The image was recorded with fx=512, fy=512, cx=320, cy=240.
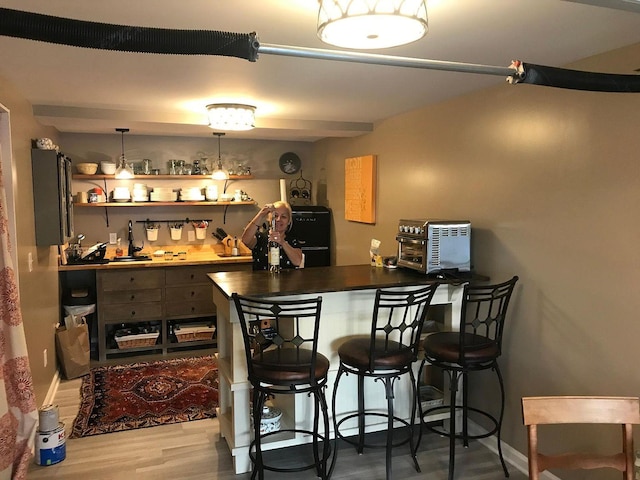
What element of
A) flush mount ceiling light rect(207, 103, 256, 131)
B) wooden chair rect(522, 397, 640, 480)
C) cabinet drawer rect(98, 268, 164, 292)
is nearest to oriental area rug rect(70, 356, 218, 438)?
cabinet drawer rect(98, 268, 164, 292)

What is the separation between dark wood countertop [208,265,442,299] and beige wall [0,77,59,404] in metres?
1.17

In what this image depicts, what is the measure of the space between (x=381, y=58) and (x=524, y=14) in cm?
81

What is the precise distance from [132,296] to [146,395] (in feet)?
3.98

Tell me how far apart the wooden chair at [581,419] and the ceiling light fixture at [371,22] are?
127cm

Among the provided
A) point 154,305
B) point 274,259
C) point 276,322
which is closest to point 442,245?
point 274,259

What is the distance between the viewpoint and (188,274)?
5.16 metres

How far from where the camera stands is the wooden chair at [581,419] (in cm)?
173

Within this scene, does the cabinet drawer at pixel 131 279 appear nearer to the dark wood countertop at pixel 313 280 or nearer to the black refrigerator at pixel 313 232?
the black refrigerator at pixel 313 232

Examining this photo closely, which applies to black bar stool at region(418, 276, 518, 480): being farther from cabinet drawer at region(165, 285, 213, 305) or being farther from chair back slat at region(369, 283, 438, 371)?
cabinet drawer at region(165, 285, 213, 305)

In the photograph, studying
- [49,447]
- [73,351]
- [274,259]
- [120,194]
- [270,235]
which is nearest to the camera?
[49,447]

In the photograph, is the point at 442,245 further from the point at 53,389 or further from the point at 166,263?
the point at 53,389

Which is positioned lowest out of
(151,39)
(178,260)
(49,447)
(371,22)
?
(49,447)

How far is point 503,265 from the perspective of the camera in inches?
123

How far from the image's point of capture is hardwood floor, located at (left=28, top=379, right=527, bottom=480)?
9.68 ft
